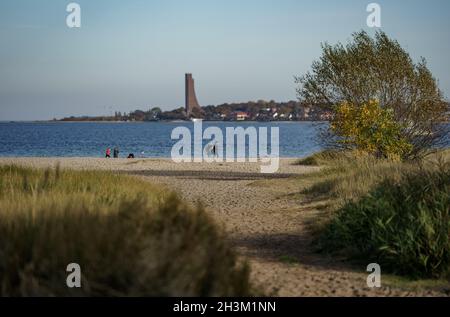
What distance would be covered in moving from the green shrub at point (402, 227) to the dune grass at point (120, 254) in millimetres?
3291

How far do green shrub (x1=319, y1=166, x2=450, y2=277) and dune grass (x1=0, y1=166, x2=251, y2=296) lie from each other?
3.29 m

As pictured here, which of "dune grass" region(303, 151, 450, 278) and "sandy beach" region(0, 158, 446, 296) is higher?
"dune grass" region(303, 151, 450, 278)

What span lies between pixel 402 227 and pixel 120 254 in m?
5.34

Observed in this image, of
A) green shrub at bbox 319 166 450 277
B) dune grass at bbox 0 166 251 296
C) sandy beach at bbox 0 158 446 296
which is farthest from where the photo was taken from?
green shrub at bbox 319 166 450 277

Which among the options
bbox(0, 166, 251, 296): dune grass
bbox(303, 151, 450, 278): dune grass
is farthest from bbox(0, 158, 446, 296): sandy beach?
bbox(0, 166, 251, 296): dune grass

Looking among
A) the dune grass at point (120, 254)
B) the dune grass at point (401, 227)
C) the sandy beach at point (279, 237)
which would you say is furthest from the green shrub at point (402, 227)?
the dune grass at point (120, 254)

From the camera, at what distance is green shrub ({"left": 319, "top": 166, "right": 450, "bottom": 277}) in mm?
9797

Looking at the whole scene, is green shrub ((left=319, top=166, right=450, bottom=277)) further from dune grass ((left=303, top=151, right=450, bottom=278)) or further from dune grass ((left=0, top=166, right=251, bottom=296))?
dune grass ((left=0, top=166, right=251, bottom=296))

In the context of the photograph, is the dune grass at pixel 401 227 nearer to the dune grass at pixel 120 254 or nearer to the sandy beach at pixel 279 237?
the sandy beach at pixel 279 237

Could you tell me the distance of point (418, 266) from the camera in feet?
31.9
